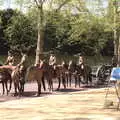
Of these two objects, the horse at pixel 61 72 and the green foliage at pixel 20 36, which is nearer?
the horse at pixel 61 72

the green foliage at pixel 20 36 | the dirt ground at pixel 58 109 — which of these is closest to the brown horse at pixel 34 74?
the dirt ground at pixel 58 109

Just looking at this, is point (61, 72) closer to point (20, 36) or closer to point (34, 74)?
point (34, 74)

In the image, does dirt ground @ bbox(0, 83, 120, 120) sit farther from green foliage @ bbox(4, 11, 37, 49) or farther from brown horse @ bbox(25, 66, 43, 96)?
green foliage @ bbox(4, 11, 37, 49)

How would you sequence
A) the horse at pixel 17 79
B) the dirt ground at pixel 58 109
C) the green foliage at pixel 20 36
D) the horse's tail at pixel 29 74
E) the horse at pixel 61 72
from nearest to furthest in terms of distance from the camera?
the dirt ground at pixel 58 109 < the horse at pixel 17 79 < the horse's tail at pixel 29 74 < the horse at pixel 61 72 < the green foliage at pixel 20 36

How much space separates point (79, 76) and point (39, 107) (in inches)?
423

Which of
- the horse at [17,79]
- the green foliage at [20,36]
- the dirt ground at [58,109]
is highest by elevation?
the green foliage at [20,36]

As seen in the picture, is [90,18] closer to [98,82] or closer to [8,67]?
[98,82]

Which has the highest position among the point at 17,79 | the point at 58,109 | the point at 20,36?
the point at 20,36

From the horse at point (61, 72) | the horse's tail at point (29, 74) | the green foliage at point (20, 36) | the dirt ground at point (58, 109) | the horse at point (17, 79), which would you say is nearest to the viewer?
the dirt ground at point (58, 109)

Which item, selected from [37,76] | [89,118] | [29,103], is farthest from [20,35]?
[89,118]

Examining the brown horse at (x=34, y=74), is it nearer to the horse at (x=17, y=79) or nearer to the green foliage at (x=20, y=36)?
the horse at (x=17, y=79)

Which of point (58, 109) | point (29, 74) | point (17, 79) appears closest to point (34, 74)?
point (29, 74)

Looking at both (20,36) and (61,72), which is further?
(20,36)

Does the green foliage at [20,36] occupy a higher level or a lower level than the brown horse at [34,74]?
higher
